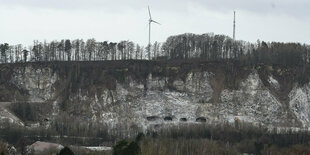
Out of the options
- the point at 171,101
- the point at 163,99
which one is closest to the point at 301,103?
the point at 171,101

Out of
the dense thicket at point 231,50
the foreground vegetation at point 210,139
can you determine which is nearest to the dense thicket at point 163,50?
the dense thicket at point 231,50

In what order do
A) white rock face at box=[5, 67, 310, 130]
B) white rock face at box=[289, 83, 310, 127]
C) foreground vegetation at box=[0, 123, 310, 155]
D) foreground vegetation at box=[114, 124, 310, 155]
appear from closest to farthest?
1. foreground vegetation at box=[114, 124, 310, 155]
2. foreground vegetation at box=[0, 123, 310, 155]
3. white rock face at box=[5, 67, 310, 130]
4. white rock face at box=[289, 83, 310, 127]

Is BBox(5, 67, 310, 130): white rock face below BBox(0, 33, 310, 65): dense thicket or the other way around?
below

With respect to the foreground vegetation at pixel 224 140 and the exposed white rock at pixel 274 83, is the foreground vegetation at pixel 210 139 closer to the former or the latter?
the foreground vegetation at pixel 224 140

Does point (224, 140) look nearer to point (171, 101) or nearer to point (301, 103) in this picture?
point (171, 101)

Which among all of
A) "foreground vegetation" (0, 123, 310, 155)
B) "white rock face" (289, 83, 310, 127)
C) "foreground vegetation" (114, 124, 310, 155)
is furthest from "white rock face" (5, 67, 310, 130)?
"foreground vegetation" (114, 124, 310, 155)

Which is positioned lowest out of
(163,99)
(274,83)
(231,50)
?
(163,99)

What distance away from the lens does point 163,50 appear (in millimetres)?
181125

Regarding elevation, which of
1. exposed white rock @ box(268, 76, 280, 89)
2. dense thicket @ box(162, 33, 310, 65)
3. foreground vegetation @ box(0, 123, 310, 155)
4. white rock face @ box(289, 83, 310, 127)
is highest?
dense thicket @ box(162, 33, 310, 65)

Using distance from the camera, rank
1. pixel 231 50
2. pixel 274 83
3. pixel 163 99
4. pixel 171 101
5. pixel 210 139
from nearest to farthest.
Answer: pixel 210 139 → pixel 171 101 → pixel 163 99 → pixel 274 83 → pixel 231 50

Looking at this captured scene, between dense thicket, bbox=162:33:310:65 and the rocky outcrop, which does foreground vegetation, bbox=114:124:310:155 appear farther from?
dense thicket, bbox=162:33:310:65

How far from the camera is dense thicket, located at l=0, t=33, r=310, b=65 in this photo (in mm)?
171500

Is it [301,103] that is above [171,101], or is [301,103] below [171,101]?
below

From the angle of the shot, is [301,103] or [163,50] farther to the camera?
[163,50]
